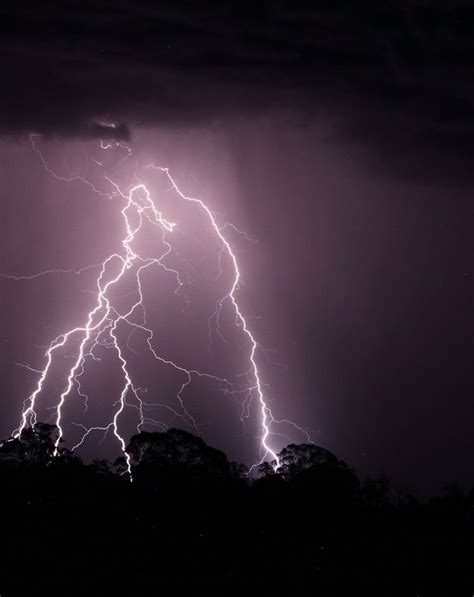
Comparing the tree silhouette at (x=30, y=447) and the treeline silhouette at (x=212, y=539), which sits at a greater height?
the tree silhouette at (x=30, y=447)

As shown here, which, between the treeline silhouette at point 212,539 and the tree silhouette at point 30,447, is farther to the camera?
the tree silhouette at point 30,447

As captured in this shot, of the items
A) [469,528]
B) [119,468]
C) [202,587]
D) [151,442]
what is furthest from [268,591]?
[151,442]

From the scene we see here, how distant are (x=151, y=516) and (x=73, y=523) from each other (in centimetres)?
147

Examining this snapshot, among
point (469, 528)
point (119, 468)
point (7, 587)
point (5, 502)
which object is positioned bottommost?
point (7, 587)

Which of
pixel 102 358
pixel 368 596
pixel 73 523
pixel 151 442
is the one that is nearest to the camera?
pixel 368 596

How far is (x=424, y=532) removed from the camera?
1521 cm

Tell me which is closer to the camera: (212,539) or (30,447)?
(212,539)

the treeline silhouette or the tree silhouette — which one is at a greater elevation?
the tree silhouette

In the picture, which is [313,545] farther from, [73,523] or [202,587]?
[73,523]

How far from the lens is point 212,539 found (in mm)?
14492

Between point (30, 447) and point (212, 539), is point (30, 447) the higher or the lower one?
the higher one

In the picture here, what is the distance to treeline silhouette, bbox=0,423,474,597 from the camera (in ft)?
41.6

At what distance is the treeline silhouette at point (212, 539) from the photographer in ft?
41.6

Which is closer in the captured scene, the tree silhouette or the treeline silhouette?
the treeline silhouette
